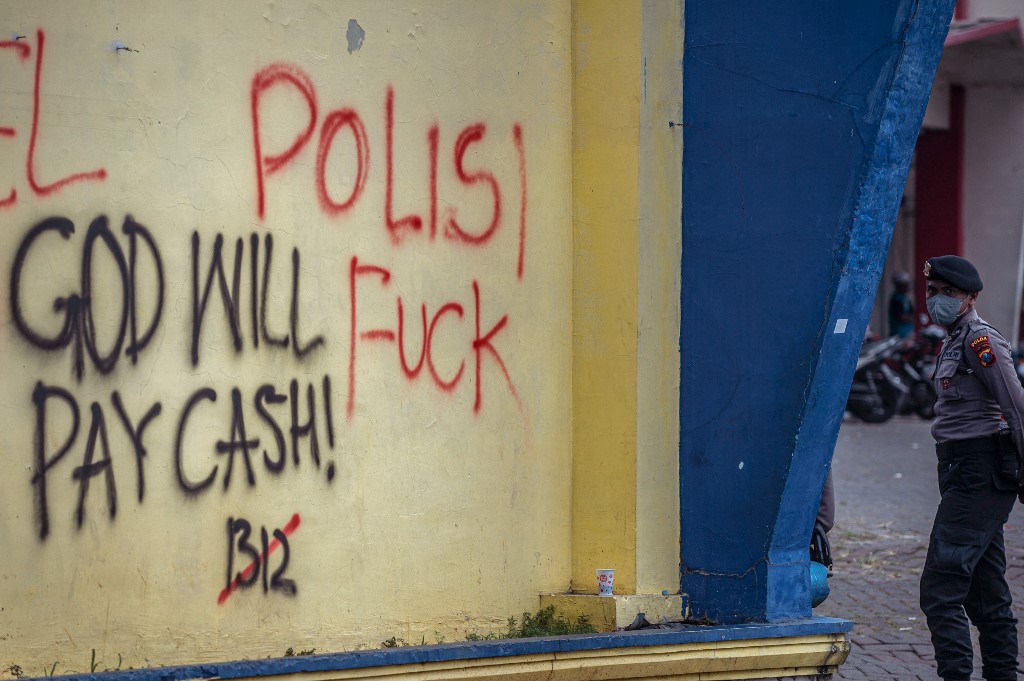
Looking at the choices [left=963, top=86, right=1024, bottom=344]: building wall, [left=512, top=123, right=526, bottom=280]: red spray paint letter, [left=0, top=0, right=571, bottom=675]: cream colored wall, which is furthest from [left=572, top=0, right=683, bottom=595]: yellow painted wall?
[left=963, top=86, right=1024, bottom=344]: building wall

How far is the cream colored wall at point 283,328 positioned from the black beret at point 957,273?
182 centimetres

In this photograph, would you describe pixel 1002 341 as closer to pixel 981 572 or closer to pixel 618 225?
pixel 981 572

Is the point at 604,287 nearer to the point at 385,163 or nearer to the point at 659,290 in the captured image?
the point at 659,290

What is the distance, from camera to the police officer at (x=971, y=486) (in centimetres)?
516

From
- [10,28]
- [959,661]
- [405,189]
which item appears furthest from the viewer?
[959,661]

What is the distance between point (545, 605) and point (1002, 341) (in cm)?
236

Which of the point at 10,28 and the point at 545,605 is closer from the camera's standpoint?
the point at 10,28

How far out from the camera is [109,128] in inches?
159

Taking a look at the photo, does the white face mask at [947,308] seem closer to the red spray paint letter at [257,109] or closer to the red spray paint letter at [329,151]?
the red spray paint letter at [329,151]

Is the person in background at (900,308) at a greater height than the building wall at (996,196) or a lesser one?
lesser

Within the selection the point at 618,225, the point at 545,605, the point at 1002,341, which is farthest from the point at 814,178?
the point at 545,605

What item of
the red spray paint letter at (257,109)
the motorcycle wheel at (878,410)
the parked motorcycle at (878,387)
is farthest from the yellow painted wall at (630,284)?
Result: the motorcycle wheel at (878,410)

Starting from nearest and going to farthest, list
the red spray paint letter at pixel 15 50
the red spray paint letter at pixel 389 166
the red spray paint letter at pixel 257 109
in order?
the red spray paint letter at pixel 15 50 → the red spray paint letter at pixel 257 109 → the red spray paint letter at pixel 389 166

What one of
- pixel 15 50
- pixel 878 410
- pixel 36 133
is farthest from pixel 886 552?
pixel 878 410
